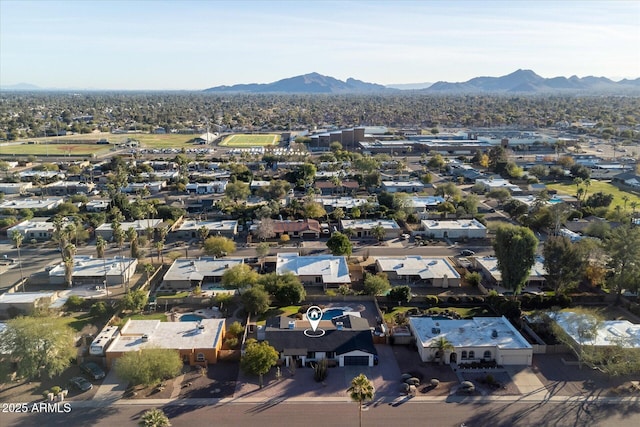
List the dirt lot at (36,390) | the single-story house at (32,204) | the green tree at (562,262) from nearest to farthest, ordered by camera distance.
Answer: the dirt lot at (36,390), the green tree at (562,262), the single-story house at (32,204)

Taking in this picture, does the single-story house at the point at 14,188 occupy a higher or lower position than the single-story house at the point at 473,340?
higher

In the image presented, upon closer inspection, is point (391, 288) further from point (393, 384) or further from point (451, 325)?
point (393, 384)

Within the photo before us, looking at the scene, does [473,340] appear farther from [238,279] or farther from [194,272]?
[194,272]

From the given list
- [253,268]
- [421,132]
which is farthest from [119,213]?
[421,132]

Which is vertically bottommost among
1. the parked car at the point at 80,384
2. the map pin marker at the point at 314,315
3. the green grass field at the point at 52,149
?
the parked car at the point at 80,384

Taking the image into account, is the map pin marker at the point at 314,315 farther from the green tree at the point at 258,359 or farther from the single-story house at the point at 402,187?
the single-story house at the point at 402,187

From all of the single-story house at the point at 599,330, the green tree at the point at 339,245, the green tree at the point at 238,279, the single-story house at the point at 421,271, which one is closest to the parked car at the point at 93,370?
the green tree at the point at 238,279

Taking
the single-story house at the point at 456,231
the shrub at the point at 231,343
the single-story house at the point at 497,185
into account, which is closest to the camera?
the shrub at the point at 231,343
